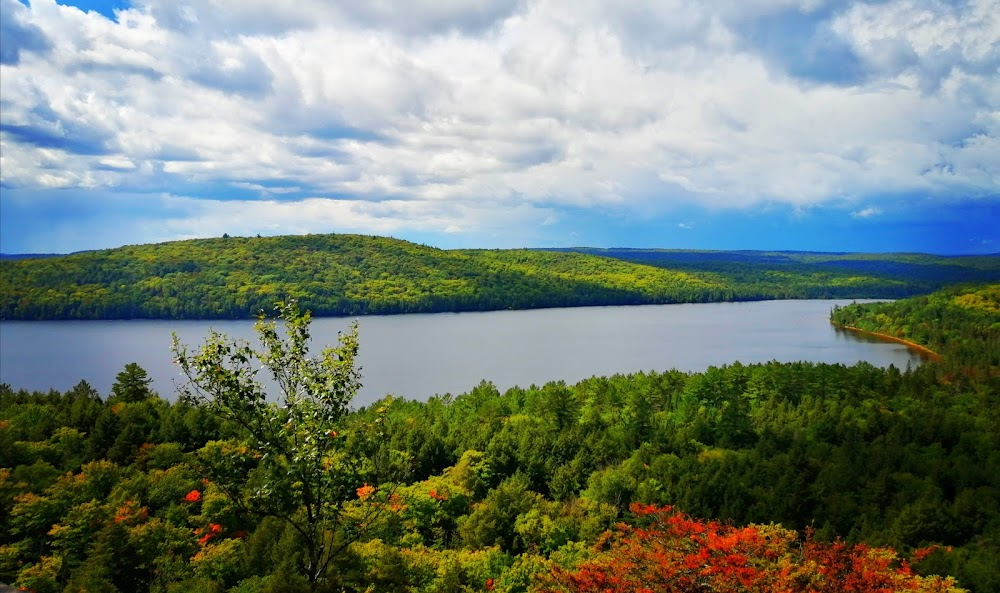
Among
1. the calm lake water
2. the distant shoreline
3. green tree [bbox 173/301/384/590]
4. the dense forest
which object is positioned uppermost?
green tree [bbox 173/301/384/590]

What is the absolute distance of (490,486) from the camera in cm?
2634

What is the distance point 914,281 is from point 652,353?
11295 cm

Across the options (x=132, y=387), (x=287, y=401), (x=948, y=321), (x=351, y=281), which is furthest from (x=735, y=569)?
(x=351, y=281)

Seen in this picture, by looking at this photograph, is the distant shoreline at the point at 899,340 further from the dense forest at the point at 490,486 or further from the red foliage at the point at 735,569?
the red foliage at the point at 735,569

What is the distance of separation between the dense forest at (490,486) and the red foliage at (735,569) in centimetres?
7

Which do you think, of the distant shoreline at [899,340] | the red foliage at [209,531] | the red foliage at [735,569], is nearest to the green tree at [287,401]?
the red foliage at [735,569]

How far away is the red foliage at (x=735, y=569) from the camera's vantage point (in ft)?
36.8

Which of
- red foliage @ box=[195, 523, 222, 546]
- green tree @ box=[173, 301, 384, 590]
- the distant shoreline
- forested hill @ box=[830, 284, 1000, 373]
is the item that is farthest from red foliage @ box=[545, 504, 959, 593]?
the distant shoreline

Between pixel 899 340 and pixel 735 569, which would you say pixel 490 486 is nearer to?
pixel 735 569

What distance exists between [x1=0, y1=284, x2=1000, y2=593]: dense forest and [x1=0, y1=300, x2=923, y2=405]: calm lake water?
13382 mm

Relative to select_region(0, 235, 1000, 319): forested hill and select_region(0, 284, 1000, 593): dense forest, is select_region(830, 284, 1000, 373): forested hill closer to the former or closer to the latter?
select_region(0, 284, 1000, 593): dense forest

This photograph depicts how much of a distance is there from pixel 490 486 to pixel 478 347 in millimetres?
41624

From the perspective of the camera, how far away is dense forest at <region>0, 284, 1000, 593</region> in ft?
31.4

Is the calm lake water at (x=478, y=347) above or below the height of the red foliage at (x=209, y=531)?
below
